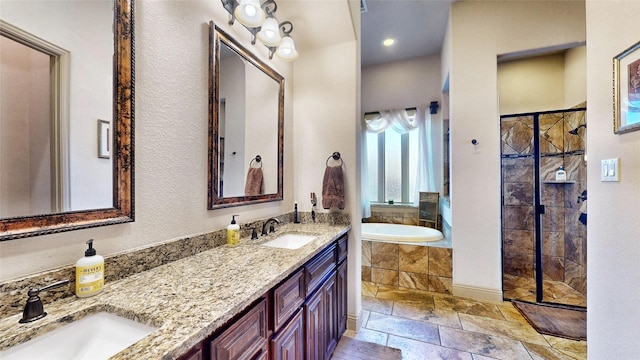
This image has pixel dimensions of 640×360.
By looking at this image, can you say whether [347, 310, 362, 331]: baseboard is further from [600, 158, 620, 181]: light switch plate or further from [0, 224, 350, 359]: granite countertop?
[600, 158, 620, 181]: light switch plate

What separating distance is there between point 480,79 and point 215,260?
288cm

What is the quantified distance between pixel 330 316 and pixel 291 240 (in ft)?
1.84

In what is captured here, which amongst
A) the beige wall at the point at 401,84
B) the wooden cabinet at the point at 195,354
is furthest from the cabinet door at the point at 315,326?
the beige wall at the point at 401,84

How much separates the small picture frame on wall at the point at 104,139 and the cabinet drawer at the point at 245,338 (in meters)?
0.77

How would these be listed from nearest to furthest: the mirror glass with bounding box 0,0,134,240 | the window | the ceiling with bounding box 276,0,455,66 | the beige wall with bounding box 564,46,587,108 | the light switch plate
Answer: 1. the mirror glass with bounding box 0,0,134,240
2. the light switch plate
3. the ceiling with bounding box 276,0,455,66
4. the beige wall with bounding box 564,46,587,108
5. the window

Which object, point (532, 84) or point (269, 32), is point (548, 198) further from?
point (269, 32)

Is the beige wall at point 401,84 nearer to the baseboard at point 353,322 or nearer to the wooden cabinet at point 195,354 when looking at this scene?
the baseboard at point 353,322

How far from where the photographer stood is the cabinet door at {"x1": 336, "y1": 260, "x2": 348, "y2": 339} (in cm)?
175

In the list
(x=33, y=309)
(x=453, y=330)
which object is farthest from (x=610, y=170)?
(x=33, y=309)

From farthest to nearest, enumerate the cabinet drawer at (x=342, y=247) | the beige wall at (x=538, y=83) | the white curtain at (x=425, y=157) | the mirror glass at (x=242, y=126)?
the white curtain at (x=425, y=157) < the beige wall at (x=538, y=83) < the cabinet drawer at (x=342, y=247) < the mirror glass at (x=242, y=126)

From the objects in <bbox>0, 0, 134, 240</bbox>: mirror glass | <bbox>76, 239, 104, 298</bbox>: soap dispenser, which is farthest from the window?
<bbox>76, 239, 104, 298</bbox>: soap dispenser

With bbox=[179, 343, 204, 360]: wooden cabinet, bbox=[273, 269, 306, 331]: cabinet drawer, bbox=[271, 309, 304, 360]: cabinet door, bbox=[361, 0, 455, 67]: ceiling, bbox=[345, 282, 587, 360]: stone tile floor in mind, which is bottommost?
bbox=[345, 282, 587, 360]: stone tile floor

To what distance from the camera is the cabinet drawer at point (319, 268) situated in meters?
1.28

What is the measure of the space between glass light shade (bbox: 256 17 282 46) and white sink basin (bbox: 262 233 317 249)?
4.42 ft
